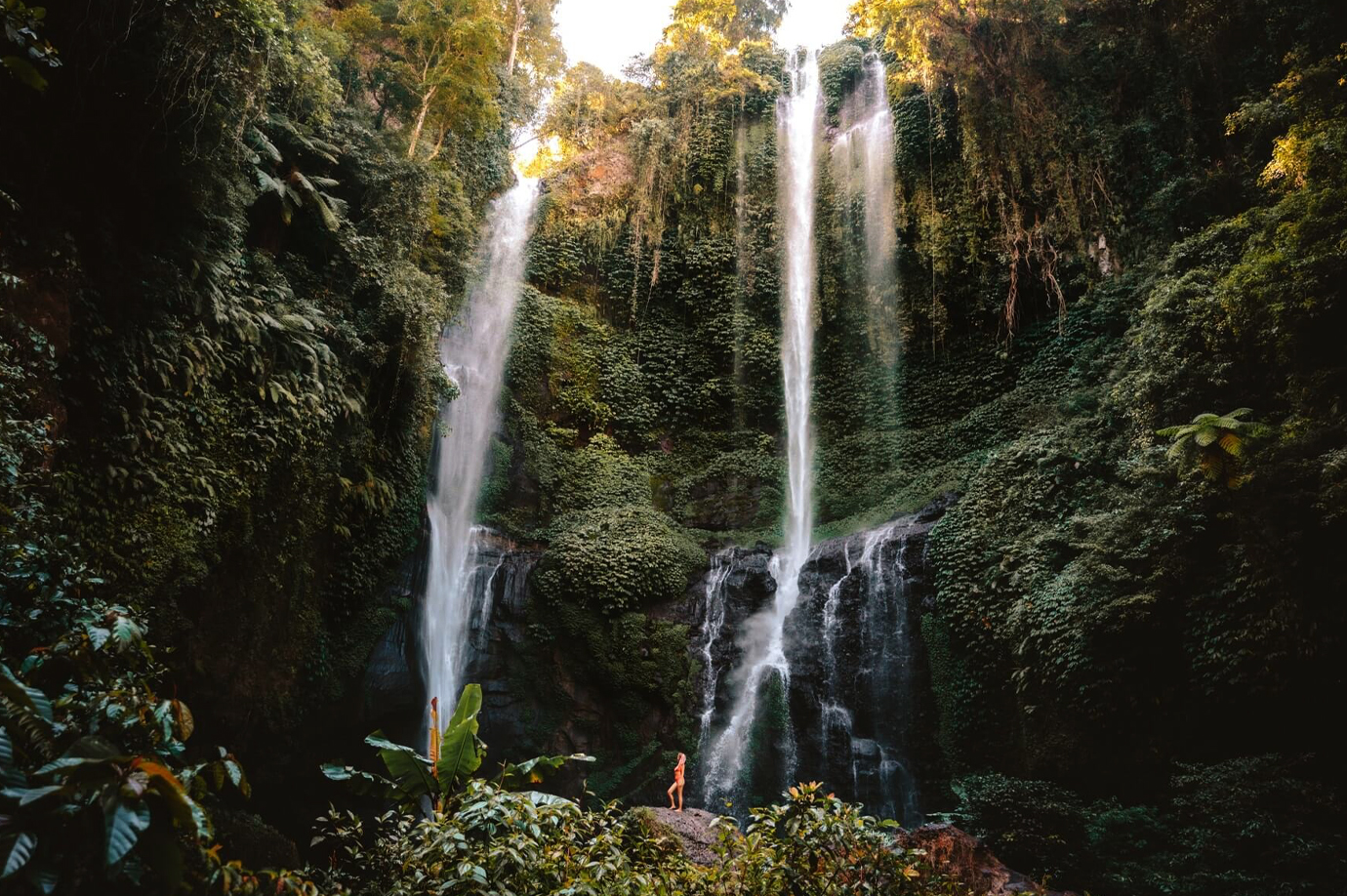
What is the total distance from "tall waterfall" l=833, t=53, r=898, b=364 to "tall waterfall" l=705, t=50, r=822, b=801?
0.94m

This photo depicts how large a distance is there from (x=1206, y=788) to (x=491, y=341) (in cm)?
1423

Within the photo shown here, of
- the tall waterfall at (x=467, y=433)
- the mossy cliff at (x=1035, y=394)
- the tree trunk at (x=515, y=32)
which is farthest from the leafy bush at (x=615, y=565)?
the tree trunk at (x=515, y=32)

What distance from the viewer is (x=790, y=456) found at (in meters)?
16.5

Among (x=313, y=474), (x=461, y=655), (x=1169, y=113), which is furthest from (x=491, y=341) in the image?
(x=1169, y=113)

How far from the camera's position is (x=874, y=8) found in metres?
13.2

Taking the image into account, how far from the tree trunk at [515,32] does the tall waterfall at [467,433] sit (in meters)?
2.73

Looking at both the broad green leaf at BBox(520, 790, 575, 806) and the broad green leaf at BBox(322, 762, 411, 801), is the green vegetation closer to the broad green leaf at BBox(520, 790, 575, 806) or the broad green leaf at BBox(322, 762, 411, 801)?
the broad green leaf at BBox(520, 790, 575, 806)

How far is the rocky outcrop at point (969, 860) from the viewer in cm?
701

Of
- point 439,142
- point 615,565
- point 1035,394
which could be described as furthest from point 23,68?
point 1035,394

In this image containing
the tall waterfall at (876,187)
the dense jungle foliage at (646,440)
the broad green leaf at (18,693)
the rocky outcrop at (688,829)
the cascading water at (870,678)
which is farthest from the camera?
the tall waterfall at (876,187)

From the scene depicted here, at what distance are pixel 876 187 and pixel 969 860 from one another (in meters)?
13.9

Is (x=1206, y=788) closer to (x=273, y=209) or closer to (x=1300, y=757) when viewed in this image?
(x=1300, y=757)

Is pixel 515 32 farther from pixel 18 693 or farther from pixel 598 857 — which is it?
pixel 18 693

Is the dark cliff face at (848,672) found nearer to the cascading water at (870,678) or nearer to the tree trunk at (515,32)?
the cascading water at (870,678)
